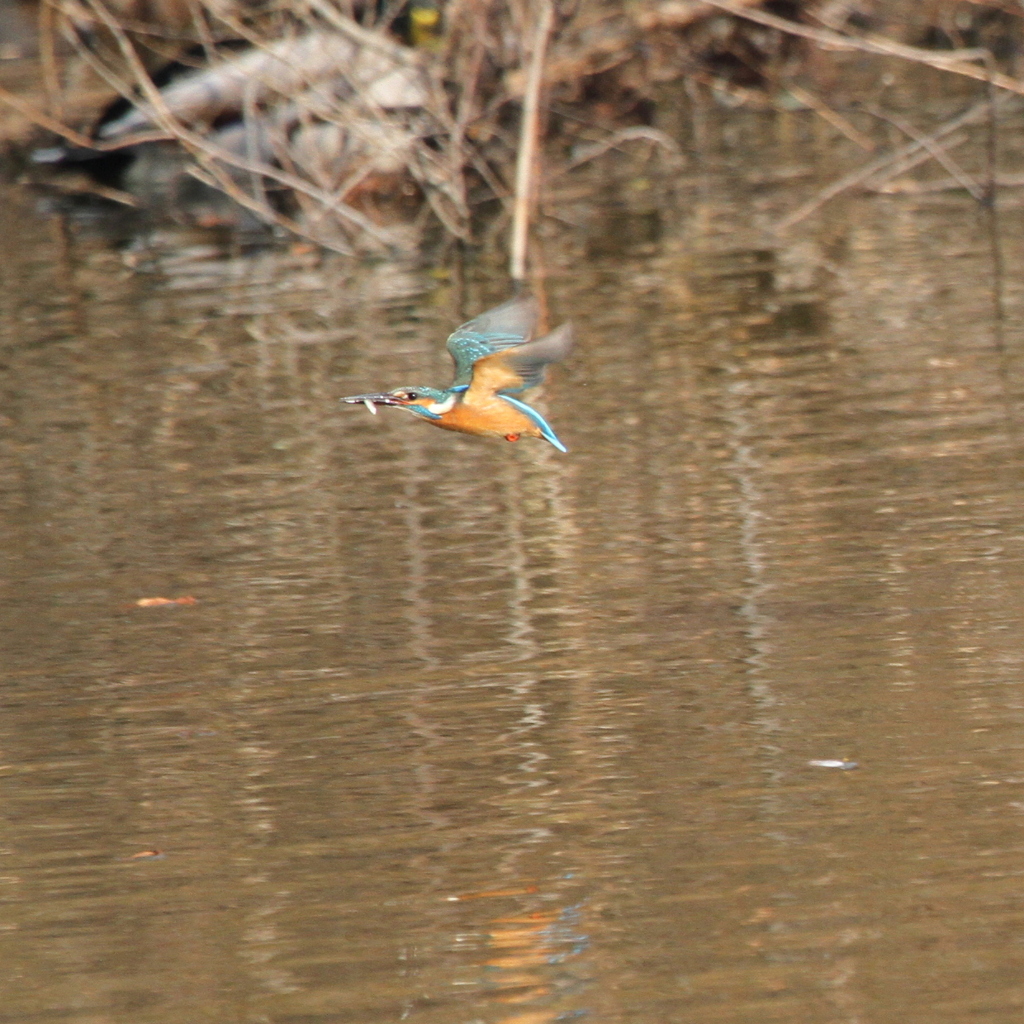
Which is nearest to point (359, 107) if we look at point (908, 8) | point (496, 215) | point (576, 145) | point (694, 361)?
point (496, 215)

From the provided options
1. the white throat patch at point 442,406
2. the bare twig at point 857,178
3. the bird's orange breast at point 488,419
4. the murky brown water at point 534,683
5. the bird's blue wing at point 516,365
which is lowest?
the murky brown water at point 534,683

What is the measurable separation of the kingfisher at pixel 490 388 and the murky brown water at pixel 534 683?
0.70 meters

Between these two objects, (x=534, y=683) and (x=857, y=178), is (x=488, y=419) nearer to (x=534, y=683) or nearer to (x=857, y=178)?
(x=534, y=683)

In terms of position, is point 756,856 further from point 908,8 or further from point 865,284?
point 908,8

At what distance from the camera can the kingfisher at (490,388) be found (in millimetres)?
5395

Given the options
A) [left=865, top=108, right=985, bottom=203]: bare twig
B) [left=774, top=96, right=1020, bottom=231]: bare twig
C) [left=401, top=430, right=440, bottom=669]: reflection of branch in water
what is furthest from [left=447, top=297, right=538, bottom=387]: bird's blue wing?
[left=865, top=108, right=985, bottom=203]: bare twig

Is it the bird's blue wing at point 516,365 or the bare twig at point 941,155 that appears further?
the bare twig at point 941,155

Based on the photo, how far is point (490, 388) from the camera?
556 cm

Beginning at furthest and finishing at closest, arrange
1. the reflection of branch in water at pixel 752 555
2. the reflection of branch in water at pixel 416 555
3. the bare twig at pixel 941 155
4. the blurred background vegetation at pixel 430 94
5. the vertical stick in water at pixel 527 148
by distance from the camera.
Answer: the blurred background vegetation at pixel 430 94 < the bare twig at pixel 941 155 < the vertical stick in water at pixel 527 148 < the reflection of branch in water at pixel 416 555 < the reflection of branch in water at pixel 752 555

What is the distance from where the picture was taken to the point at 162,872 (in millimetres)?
4551

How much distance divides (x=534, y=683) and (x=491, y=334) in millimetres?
965

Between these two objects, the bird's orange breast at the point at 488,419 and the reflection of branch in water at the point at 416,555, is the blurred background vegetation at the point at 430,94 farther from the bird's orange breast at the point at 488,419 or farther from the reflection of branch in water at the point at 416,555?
the bird's orange breast at the point at 488,419

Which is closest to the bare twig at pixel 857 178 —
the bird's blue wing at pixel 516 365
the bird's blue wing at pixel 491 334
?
the bird's blue wing at pixel 491 334

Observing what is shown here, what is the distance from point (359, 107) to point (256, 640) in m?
8.68
